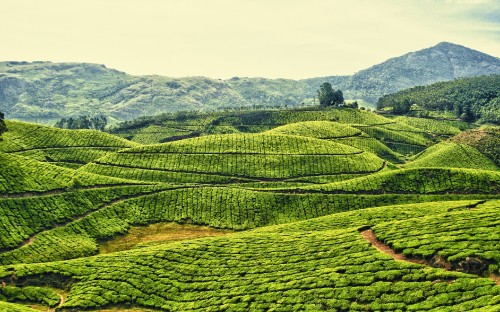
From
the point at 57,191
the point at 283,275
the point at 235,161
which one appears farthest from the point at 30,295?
the point at 235,161

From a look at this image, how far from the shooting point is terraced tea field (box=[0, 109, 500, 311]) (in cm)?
5662

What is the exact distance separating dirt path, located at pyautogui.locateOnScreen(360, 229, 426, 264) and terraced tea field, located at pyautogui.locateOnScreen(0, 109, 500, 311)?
0.45 metres

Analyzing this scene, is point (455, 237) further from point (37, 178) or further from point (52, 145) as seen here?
point (52, 145)

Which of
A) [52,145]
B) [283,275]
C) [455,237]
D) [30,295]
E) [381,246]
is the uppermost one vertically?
[52,145]

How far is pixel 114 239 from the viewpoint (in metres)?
104

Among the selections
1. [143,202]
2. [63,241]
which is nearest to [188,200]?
[143,202]

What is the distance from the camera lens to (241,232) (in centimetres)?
10650

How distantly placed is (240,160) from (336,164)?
3719 centimetres

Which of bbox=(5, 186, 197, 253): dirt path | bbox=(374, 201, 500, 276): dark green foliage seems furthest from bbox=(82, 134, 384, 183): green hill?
bbox=(374, 201, 500, 276): dark green foliage

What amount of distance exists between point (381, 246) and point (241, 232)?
4490 cm

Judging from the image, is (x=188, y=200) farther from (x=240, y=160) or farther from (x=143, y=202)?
A: (x=240, y=160)

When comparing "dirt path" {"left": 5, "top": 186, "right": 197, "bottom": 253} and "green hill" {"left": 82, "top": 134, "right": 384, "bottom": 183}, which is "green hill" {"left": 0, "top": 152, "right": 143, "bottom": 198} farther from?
"green hill" {"left": 82, "top": 134, "right": 384, "bottom": 183}

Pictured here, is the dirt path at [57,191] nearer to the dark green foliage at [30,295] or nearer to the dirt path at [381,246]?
the dark green foliage at [30,295]

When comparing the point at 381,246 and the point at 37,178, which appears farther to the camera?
the point at 37,178
